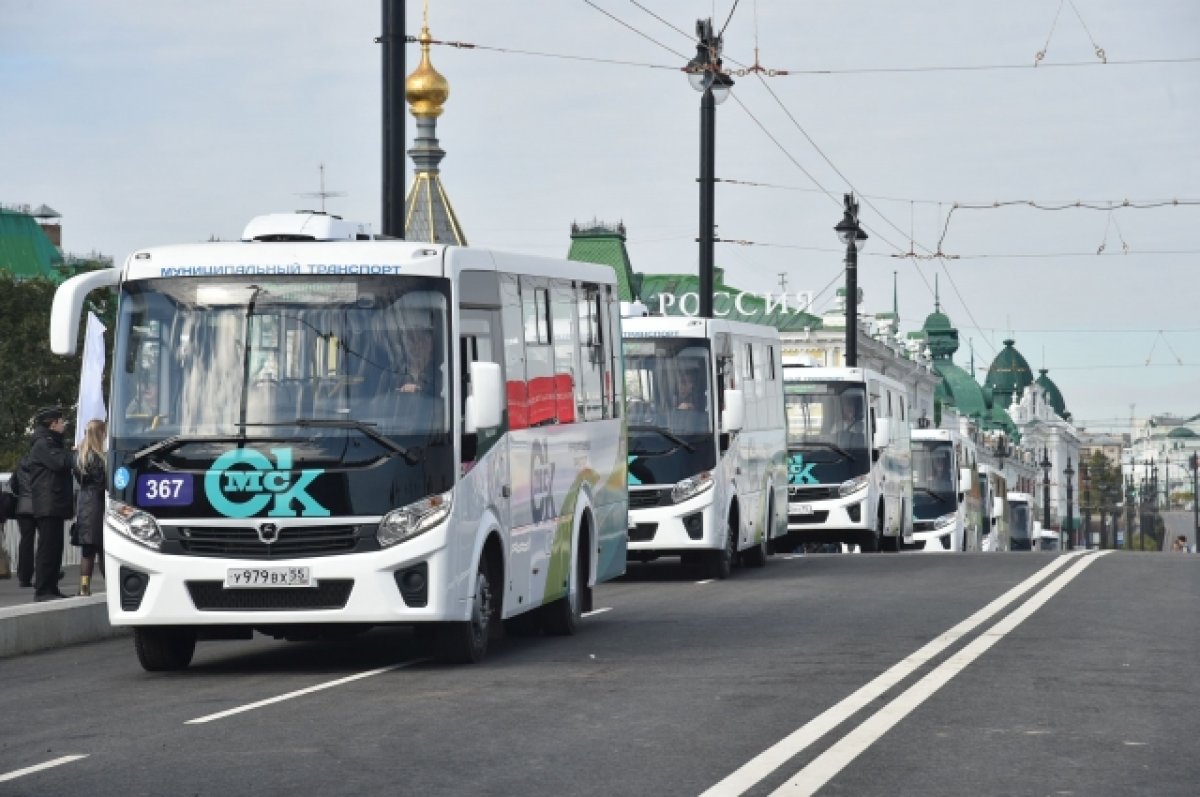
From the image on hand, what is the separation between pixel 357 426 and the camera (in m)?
15.0

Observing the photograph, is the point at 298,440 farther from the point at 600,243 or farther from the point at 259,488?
the point at 600,243

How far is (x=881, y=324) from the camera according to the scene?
128625 millimetres

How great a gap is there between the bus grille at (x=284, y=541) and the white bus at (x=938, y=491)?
39974mm

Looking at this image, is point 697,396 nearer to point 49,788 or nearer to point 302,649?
point 302,649

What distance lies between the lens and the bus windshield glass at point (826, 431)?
37188 mm

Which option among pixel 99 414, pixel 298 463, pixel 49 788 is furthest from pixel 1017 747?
pixel 99 414

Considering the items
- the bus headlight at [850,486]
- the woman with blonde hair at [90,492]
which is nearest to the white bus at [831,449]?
the bus headlight at [850,486]

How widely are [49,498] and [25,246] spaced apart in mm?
86327

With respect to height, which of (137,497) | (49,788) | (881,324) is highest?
(881,324)

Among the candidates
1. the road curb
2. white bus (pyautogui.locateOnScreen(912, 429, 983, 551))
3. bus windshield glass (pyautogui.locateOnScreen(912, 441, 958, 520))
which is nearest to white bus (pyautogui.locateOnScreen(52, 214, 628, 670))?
the road curb

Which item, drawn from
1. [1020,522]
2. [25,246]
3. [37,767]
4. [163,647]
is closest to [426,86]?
[25,246]

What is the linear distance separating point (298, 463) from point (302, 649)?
11.4ft

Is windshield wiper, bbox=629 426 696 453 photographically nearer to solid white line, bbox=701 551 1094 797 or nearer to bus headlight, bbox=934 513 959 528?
solid white line, bbox=701 551 1094 797

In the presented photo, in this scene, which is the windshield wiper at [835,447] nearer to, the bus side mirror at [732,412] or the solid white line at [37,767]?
the bus side mirror at [732,412]
